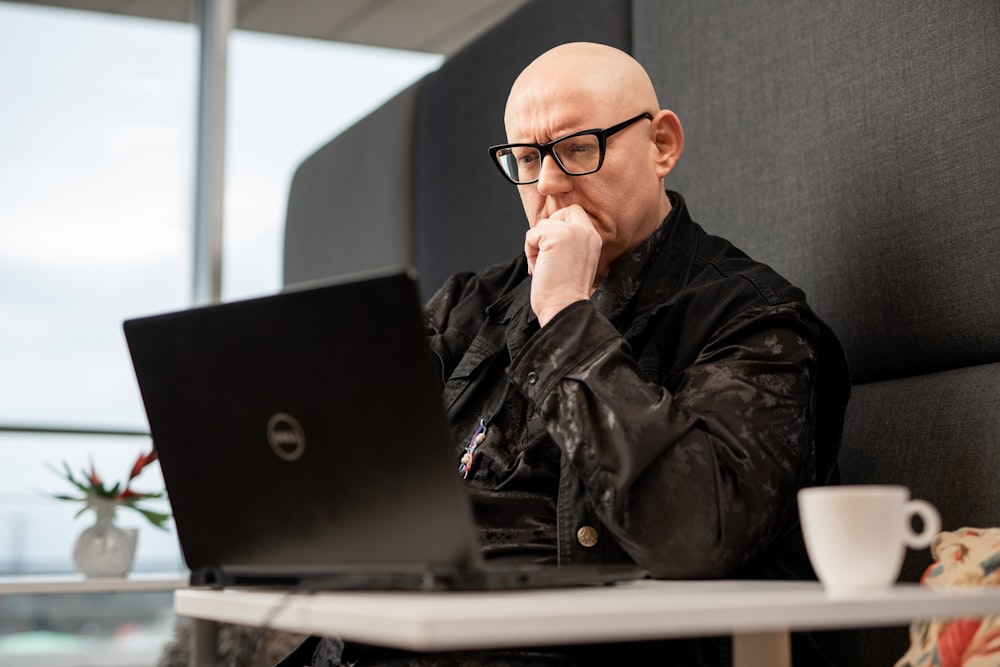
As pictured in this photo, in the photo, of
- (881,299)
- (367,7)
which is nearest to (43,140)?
(367,7)

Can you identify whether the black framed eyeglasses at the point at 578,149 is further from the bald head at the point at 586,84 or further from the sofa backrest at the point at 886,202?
the sofa backrest at the point at 886,202

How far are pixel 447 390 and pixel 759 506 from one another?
566mm

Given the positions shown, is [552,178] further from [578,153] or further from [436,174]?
[436,174]

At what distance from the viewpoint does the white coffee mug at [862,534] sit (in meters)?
0.83

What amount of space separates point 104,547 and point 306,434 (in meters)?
1.98

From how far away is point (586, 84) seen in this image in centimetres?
155

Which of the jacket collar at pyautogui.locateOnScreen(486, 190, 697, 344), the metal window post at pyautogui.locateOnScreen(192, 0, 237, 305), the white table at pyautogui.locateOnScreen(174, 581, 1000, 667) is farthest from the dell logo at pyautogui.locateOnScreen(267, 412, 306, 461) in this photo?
the metal window post at pyautogui.locateOnScreen(192, 0, 237, 305)

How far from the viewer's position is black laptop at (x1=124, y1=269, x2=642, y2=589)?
85 cm

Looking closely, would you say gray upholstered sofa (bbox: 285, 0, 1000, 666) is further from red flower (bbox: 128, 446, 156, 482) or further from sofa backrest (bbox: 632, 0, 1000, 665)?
red flower (bbox: 128, 446, 156, 482)

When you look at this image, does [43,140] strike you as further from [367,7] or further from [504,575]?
[504,575]

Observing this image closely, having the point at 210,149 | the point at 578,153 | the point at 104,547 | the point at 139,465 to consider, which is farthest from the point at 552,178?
the point at 210,149

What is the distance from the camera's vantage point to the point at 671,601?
2.57ft

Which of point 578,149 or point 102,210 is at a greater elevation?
point 102,210

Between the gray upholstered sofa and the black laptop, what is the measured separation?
607mm
